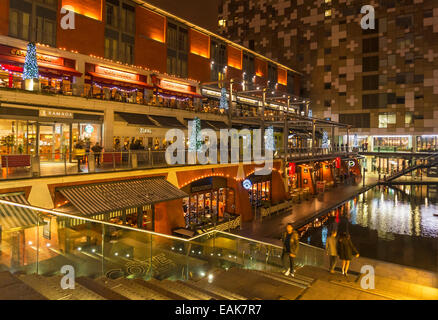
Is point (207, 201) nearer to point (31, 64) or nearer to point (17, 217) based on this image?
point (31, 64)

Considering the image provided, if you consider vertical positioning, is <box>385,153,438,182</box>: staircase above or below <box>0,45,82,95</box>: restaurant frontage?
below

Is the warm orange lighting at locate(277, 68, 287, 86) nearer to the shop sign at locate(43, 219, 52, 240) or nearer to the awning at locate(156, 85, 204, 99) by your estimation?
the awning at locate(156, 85, 204, 99)

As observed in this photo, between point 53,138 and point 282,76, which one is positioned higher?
point 282,76

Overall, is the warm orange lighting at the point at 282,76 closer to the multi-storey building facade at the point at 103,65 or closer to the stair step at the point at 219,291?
the multi-storey building facade at the point at 103,65

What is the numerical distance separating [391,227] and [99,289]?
21.8 metres

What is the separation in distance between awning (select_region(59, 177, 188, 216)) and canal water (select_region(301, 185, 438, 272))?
9.91m

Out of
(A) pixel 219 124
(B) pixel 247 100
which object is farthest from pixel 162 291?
(B) pixel 247 100

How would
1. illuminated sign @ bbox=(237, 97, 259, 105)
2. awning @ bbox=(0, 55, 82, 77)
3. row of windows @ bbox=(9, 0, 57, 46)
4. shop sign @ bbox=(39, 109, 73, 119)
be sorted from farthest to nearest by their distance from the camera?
illuminated sign @ bbox=(237, 97, 259, 105)
row of windows @ bbox=(9, 0, 57, 46)
awning @ bbox=(0, 55, 82, 77)
shop sign @ bbox=(39, 109, 73, 119)

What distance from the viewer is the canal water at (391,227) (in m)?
16.4

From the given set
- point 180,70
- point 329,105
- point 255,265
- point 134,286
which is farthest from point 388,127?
point 134,286

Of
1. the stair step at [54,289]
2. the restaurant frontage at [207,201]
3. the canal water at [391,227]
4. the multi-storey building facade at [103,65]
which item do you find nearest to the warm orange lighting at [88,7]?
the multi-storey building facade at [103,65]

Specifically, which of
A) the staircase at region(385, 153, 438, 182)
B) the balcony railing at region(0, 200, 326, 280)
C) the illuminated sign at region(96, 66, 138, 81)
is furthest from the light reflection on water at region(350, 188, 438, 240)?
the illuminated sign at region(96, 66, 138, 81)

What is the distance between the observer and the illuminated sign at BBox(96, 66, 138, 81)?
25.2m

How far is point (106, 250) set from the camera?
6.98m
